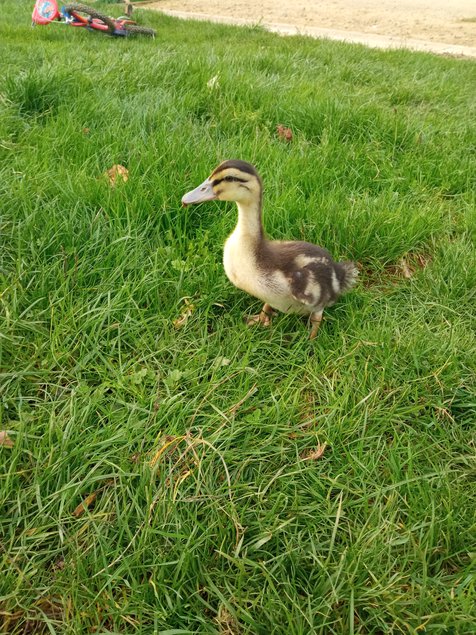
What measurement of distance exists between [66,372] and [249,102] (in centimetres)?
290

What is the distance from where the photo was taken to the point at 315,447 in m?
1.87

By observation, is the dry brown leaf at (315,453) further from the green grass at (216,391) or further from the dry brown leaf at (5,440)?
the dry brown leaf at (5,440)

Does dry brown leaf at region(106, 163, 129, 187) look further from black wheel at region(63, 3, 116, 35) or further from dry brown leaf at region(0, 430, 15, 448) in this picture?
black wheel at region(63, 3, 116, 35)

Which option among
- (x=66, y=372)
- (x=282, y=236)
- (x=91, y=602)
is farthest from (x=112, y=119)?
(x=91, y=602)

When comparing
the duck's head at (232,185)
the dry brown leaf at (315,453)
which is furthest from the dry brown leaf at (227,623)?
the duck's head at (232,185)

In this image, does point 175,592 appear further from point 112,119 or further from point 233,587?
point 112,119

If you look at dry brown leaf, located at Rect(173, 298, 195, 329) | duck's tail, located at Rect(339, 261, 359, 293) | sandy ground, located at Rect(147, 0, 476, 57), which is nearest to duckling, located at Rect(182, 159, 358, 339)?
duck's tail, located at Rect(339, 261, 359, 293)

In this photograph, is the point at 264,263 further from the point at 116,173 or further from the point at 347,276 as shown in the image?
the point at 116,173

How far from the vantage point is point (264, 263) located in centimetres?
220

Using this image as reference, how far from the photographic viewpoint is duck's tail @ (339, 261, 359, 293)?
240 cm

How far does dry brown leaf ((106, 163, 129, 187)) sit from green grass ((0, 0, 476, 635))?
70 mm

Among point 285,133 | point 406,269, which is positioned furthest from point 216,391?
point 285,133

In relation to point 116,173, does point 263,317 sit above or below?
below

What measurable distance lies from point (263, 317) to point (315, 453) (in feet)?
2.40
